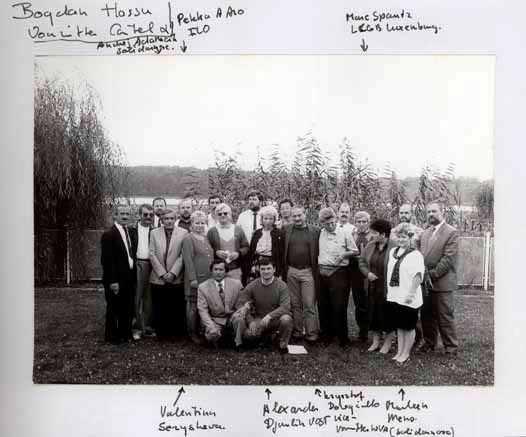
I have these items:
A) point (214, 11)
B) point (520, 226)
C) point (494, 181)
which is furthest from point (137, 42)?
point (520, 226)

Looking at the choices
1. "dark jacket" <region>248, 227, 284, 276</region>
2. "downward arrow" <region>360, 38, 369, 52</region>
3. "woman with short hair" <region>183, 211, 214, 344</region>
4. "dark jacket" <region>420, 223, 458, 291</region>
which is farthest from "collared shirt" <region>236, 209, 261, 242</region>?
"downward arrow" <region>360, 38, 369, 52</region>

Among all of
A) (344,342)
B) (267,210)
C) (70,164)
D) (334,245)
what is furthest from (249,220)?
(70,164)

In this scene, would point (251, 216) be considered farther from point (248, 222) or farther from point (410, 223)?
point (410, 223)

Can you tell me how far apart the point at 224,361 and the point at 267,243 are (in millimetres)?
760

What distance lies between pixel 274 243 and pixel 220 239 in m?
0.34

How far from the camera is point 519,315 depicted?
3854mm

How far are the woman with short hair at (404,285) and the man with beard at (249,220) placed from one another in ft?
2.78

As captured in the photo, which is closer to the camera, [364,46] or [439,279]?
[364,46]

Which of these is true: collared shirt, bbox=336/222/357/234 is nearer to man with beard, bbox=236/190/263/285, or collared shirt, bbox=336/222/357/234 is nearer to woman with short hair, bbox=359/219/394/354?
woman with short hair, bbox=359/219/394/354

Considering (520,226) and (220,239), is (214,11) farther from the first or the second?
(520,226)

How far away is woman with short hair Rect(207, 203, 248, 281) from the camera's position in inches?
157

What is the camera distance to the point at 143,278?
4.03 metres

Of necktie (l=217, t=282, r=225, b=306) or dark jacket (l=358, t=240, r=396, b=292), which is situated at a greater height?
dark jacket (l=358, t=240, r=396, b=292)

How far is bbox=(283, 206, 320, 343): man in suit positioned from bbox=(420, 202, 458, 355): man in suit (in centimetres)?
66
